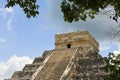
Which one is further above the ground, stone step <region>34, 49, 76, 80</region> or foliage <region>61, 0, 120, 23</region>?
stone step <region>34, 49, 76, 80</region>

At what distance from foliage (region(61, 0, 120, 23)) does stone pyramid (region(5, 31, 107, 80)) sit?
43.8 ft

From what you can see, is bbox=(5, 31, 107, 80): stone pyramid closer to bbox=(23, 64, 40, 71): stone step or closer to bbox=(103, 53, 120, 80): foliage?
bbox=(23, 64, 40, 71): stone step

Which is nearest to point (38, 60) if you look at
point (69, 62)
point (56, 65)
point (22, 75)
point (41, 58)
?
point (41, 58)

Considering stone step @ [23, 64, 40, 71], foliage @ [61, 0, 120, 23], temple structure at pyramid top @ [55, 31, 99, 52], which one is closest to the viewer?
foliage @ [61, 0, 120, 23]

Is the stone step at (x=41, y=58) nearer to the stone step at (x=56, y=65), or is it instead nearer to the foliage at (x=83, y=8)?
the stone step at (x=56, y=65)

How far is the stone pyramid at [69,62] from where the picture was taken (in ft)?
69.7

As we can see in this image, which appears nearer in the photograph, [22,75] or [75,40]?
[22,75]

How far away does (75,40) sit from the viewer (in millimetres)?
24844

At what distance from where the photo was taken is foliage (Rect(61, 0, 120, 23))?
6.29m

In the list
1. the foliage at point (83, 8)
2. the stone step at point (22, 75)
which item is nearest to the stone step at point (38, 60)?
the stone step at point (22, 75)

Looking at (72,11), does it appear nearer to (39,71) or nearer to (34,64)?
(39,71)

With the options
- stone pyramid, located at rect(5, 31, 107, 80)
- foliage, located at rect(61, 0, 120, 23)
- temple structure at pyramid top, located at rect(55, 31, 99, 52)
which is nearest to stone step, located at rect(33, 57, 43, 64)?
stone pyramid, located at rect(5, 31, 107, 80)

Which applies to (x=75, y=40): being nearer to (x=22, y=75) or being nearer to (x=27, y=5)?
(x=22, y=75)

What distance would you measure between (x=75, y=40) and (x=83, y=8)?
17.8 meters
